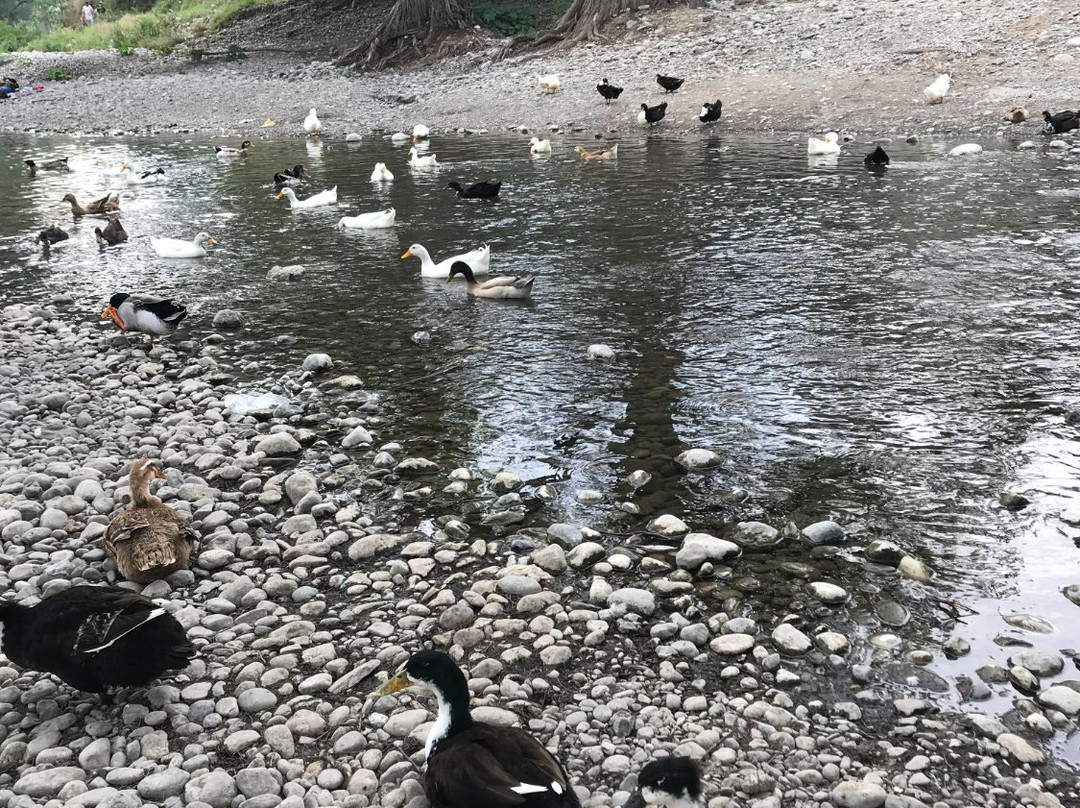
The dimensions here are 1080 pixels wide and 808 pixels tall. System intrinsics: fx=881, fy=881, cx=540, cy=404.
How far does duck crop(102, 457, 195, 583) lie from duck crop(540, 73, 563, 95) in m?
23.0

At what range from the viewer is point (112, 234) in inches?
589

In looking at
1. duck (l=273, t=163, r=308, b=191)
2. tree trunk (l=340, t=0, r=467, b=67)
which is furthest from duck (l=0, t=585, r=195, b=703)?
tree trunk (l=340, t=0, r=467, b=67)

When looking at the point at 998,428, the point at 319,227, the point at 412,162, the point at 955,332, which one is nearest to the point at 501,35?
the point at 412,162

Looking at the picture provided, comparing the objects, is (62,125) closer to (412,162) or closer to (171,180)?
(171,180)

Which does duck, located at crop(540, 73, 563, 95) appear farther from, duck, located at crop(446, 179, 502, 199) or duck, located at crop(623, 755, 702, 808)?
duck, located at crop(623, 755, 702, 808)

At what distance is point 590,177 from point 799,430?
11635 mm

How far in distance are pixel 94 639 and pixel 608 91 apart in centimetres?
2314

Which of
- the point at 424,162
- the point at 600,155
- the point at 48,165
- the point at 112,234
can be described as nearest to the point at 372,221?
the point at 112,234

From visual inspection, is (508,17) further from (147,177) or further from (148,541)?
(148,541)

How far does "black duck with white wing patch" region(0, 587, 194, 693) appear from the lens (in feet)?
14.1

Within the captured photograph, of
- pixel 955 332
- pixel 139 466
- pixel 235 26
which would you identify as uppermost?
pixel 235 26

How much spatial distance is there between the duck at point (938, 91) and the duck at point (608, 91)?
8.24 metres

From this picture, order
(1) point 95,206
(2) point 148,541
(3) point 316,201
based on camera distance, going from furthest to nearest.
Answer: (1) point 95,206, (3) point 316,201, (2) point 148,541

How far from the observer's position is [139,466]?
6078 mm
